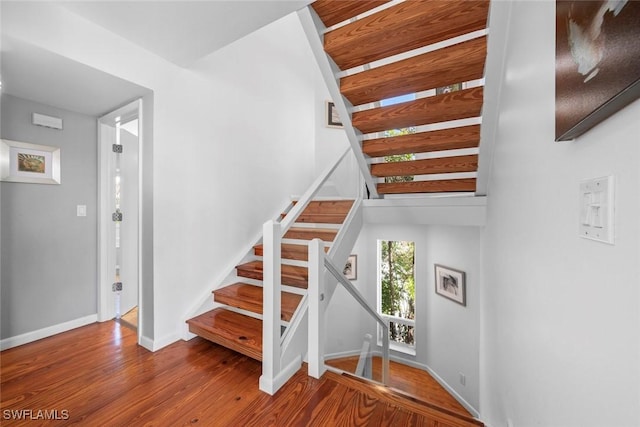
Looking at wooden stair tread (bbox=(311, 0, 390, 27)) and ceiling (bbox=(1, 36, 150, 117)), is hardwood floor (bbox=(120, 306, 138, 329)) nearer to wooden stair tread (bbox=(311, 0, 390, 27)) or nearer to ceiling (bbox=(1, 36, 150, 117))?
ceiling (bbox=(1, 36, 150, 117))

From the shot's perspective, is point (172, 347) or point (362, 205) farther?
point (362, 205)

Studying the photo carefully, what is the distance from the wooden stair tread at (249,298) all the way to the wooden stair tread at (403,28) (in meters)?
1.77

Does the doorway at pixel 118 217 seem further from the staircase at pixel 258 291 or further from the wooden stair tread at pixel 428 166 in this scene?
the wooden stair tread at pixel 428 166

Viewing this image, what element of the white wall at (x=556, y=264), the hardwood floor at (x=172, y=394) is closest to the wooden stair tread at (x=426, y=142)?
the white wall at (x=556, y=264)

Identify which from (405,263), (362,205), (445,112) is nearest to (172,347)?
(362,205)

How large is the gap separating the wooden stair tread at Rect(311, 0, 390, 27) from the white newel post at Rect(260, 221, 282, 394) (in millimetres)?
1401

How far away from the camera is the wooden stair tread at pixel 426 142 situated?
2119 millimetres

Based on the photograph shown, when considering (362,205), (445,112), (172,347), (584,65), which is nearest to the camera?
(584,65)

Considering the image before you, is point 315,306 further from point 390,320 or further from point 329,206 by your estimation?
point 390,320

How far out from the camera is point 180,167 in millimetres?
2451

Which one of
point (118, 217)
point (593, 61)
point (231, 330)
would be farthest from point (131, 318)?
point (593, 61)

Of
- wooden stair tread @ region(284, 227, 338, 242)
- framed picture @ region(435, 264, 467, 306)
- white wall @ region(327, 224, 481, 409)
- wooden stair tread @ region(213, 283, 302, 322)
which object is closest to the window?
white wall @ region(327, 224, 481, 409)

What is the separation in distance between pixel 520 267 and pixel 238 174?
2.76 meters

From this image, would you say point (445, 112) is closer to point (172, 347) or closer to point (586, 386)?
point (586, 386)
